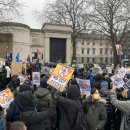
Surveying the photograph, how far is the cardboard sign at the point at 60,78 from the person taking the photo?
19.8 ft

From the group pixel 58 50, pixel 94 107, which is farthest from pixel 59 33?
pixel 94 107

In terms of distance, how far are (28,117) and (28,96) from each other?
0.32 m

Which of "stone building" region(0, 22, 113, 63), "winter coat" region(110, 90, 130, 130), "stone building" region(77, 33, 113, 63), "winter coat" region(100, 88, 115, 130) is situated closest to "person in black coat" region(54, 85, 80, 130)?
"winter coat" region(110, 90, 130, 130)

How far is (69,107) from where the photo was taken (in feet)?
17.8

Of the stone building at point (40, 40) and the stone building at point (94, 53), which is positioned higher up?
the stone building at point (40, 40)

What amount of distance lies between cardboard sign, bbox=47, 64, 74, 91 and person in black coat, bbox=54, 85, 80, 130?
0.52m

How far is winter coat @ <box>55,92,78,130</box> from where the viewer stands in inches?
212

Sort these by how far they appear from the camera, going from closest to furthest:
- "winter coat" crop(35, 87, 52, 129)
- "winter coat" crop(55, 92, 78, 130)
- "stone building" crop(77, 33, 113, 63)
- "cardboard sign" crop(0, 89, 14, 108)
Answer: "winter coat" crop(55, 92, 78, 130), "winter coat" crop(35, 87, 52, 129), "cardboard sign" crop(0, 89, 14, 108), "stone building" crop(77, 33, 113, 63)

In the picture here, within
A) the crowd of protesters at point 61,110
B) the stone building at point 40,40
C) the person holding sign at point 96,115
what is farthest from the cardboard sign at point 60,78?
the stone building at point 40,40

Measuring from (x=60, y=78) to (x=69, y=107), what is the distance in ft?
2.77

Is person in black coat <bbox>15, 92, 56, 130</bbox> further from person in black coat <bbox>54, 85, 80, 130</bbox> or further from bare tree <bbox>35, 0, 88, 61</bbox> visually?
bare tree <bbox>35, 0, 88, 61</bbox>

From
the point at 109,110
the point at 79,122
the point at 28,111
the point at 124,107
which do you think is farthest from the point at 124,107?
the point at 109,110

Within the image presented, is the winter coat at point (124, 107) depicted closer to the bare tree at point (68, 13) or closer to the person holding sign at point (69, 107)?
the person holding sign at point (69, 107)

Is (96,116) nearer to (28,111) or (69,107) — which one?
(69,107)
